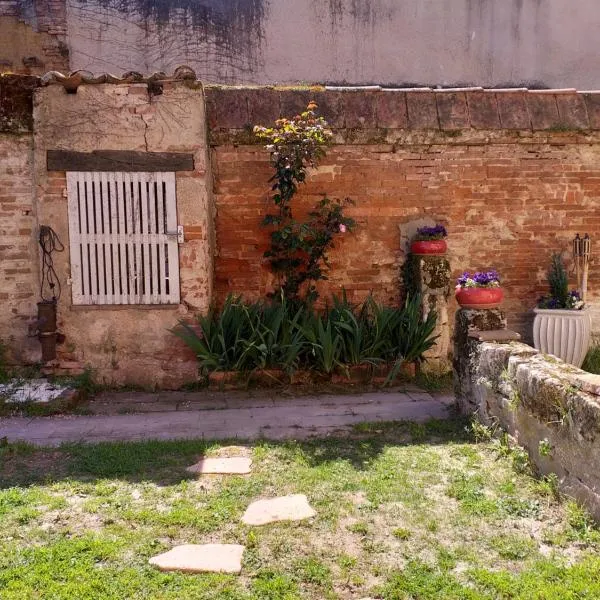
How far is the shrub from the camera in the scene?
5.91 metres

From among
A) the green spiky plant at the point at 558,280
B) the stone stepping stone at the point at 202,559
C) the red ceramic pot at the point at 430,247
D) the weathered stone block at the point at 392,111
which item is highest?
the weathered stone block at the point at 392,111

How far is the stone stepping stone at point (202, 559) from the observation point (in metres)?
2.68

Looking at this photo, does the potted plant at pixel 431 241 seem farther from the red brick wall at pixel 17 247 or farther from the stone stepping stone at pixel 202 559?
the stone stepping stone at pixel 202 559

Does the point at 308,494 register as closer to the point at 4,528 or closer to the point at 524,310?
the point at 4,528

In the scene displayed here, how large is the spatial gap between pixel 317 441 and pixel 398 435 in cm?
62

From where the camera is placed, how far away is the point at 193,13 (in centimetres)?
1135

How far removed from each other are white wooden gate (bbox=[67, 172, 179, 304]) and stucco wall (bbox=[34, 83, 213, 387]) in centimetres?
9

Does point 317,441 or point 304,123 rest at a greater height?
point 304,123

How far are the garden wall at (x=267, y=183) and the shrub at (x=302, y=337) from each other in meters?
0.29

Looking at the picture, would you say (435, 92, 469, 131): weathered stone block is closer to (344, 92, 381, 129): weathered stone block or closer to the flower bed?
(344, 92, 381, 129): weathered stone block

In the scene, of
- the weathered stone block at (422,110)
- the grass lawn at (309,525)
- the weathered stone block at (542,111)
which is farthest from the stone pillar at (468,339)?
the weathered stone block at (542,111)

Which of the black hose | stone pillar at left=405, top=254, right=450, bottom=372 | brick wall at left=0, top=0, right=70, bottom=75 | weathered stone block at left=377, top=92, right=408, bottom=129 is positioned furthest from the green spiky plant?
brick wall at left=0, top=0, right=70, bottom=75

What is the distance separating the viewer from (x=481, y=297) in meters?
5.12

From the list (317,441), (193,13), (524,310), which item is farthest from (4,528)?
(193,13)
